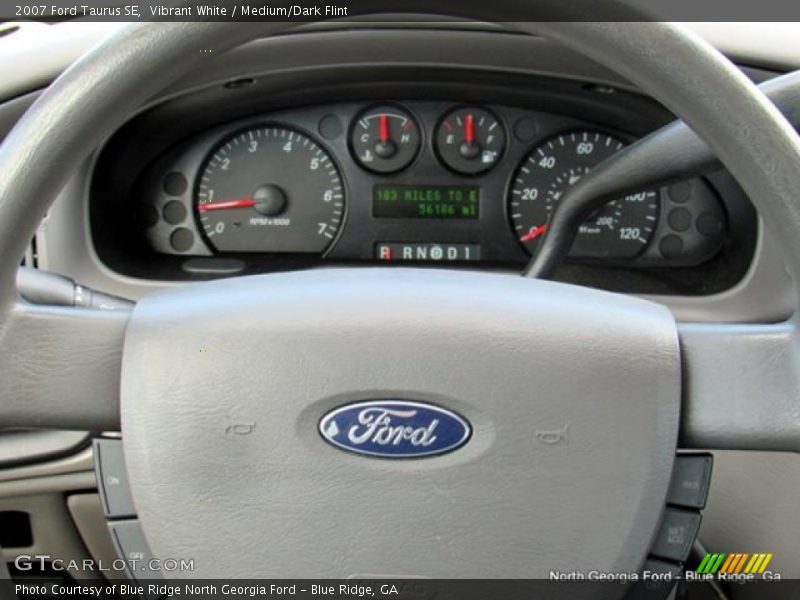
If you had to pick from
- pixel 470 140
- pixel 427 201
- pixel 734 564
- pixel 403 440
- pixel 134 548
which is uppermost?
pixel 470 140

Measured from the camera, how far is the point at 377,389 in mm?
896

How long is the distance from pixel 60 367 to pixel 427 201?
1.23 meters

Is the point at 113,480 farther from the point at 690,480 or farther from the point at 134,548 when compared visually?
the point at 690,480

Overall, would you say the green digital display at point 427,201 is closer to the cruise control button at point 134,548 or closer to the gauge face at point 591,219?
the gauge face at point 591,219

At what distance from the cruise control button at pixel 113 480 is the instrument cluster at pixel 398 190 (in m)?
1.13

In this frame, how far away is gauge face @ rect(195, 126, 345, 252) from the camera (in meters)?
2.05

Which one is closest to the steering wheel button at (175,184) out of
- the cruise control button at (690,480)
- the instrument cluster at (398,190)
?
the instrument cluster at (398,190)

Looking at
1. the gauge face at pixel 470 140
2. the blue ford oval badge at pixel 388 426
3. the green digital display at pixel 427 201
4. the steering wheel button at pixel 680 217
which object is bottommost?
the blue ford oval badge at pixel 388 426

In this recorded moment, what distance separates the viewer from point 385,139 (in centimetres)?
204

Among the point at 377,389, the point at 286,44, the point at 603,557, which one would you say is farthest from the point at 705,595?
Answer: the point at 286,44

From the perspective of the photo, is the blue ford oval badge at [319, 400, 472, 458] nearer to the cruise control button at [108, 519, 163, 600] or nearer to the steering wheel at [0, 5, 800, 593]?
the steering wheel at [0, 5, 800, 593]

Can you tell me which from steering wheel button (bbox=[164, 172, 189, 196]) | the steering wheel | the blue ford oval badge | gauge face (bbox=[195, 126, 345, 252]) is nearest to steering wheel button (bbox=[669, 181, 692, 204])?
gauge face (bbox=[195, 126, 345, 252])

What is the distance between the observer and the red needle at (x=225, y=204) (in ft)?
6.73

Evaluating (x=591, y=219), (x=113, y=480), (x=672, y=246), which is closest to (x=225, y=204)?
(x=591, y=219)
